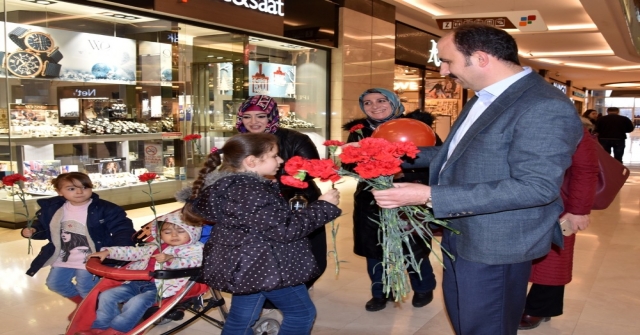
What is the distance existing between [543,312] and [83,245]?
267cm

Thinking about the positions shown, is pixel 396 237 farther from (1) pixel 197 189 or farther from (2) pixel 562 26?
(2) pixel 562 26

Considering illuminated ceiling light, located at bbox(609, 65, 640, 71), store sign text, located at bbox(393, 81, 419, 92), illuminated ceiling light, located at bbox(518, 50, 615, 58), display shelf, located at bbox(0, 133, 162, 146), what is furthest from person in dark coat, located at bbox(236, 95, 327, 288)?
illuminated ceiling light, located at bbox(609, 65, 640, 71)

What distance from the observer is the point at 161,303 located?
2.76 meters

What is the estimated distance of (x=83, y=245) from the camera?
316cm

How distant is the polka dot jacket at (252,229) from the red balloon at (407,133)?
0.76 metres

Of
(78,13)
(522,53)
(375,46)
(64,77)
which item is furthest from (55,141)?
(522,53)

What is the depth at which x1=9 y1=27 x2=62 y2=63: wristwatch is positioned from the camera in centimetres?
605

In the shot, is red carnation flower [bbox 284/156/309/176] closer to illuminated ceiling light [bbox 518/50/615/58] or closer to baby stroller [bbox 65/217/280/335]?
baby stroller [bbox 65/217/280/335]

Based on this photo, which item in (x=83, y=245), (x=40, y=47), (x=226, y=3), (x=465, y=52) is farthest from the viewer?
(x=226, y=3)

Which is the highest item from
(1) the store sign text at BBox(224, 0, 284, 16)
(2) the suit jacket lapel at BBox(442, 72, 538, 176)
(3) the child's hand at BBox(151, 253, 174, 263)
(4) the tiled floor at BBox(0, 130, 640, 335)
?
(1) the store sign text at BBox(224, 0, 284, 16)

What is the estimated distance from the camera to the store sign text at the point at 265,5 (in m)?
8.09

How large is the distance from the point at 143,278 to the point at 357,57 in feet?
30.2

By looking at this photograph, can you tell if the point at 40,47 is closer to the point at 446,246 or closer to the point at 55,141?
the point at 55,141

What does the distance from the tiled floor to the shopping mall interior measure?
0.05 feet
